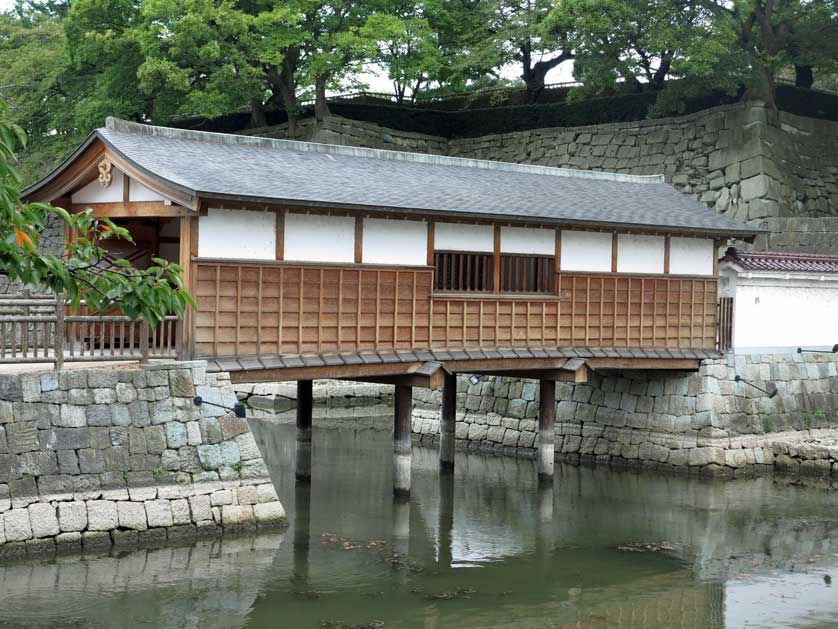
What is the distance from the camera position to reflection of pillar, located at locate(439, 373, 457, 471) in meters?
→ 21.5

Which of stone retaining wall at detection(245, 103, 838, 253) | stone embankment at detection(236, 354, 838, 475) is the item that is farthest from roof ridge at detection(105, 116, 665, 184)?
stone retaining wall at detection(245, 103, 838, 253)

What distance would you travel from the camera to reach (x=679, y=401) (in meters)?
21.9

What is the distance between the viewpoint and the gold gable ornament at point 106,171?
16656 mm

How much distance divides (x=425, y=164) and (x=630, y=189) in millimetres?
4826

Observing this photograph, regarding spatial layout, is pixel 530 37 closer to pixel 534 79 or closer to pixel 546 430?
pixel 534 79

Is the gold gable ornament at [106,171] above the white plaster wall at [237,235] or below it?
above

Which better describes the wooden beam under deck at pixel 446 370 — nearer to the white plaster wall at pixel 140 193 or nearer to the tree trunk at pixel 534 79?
the white plaster wall at pixel 140 193

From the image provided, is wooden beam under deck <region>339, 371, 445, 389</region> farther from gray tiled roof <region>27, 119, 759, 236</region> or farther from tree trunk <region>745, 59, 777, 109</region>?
tree trunk <region>745, 59, 777, 109</region>

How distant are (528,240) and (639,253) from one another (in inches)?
105

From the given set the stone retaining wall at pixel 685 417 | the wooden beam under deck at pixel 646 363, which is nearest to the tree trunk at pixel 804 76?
the stone retaining wall at pixel 685 417

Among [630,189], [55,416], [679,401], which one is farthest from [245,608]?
[630,189]

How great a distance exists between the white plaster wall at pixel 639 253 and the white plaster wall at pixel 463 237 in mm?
2989

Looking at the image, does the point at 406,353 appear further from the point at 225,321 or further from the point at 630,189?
the point at 630,189

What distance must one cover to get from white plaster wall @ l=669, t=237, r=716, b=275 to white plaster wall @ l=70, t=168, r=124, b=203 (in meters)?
10.2
